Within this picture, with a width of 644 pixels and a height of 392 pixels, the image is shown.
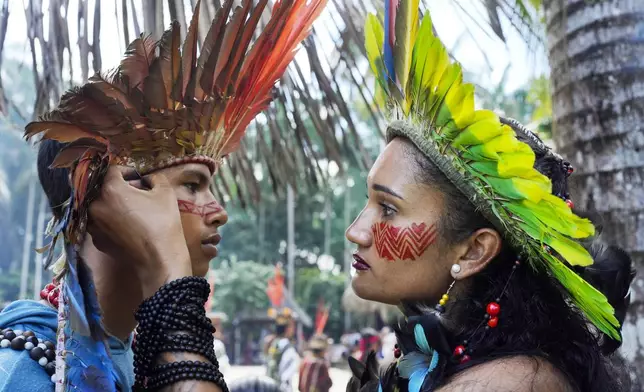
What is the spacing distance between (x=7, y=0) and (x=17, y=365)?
192 centimetres

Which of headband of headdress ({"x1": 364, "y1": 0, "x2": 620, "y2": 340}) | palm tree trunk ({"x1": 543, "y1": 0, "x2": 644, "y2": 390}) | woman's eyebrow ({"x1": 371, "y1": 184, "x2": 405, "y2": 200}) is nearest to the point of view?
headband of headdress ({"x1": 364, "y1": 0, "x2": 620, "y2": 340})

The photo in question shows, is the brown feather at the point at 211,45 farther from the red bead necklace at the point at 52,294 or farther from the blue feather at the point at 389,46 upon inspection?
the red bead necklace at the point at 52,294

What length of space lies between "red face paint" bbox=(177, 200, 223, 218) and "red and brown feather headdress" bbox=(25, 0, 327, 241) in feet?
0.43

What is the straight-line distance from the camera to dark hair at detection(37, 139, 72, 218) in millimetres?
2082

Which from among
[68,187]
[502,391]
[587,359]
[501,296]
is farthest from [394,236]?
[68,187]

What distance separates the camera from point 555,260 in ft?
6.55

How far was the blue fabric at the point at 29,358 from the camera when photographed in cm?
178

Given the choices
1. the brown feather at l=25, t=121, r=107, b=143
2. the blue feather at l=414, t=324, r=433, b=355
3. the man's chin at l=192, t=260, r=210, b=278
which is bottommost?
the blue feather at l=414, t=324, r=433, b=355

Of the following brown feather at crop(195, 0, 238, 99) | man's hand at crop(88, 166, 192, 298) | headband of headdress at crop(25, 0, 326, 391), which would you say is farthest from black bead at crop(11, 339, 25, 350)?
brown feather at crop(195, 0, 238, 99)

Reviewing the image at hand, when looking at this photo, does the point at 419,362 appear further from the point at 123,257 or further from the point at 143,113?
the point at 143,113

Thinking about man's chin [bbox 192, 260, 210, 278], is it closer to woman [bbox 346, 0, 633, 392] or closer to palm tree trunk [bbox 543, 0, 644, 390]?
woman [bbox 346, 0, 633, 392]

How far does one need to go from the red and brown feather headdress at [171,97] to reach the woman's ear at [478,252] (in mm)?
848

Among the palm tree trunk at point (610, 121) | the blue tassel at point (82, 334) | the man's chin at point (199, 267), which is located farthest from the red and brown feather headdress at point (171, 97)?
the palm tree trunk at point (610, 121)

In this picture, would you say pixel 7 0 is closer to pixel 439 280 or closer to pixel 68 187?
pixel 68 187
